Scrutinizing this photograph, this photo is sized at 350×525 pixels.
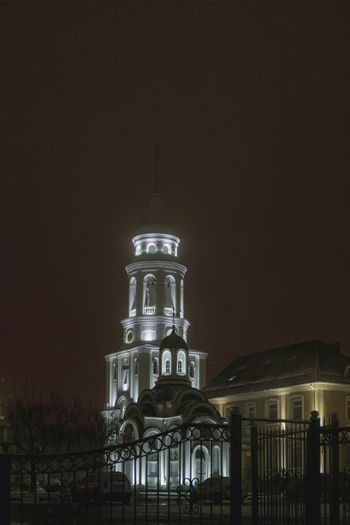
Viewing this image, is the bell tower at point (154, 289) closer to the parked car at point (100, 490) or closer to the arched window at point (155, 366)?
the arched window at point (155, 366)

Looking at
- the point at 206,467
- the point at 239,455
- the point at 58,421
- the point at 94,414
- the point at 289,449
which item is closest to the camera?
the point at 239,455

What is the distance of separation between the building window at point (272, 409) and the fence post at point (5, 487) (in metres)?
54.3

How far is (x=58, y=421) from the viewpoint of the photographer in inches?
2800

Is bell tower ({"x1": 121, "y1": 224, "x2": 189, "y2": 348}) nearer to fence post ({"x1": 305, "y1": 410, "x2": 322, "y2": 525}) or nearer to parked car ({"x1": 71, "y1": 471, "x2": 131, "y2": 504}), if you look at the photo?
parked car ({"x1": 71, "y1": 471, "x2": 131, "y2": 504})

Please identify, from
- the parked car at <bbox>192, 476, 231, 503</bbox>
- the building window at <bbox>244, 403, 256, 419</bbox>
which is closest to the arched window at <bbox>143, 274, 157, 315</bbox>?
the building window at <bbox>244, 403, 256, 419</bbox>

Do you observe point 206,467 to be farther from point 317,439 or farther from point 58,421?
point 317,439

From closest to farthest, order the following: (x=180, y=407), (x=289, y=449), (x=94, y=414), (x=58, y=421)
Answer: (x=289, y=449), (x=180, y=407), (x=58, y=421), (x=94, y=414)

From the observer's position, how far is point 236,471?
532 inches

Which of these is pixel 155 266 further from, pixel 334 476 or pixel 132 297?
pixel 334 476

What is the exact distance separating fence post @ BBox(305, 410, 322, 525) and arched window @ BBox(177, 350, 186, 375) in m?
51.3

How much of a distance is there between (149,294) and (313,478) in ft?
192

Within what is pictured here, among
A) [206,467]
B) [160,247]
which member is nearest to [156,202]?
[160,247]

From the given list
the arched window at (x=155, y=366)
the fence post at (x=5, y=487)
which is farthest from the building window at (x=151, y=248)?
the fence post at (x=5, y=487)

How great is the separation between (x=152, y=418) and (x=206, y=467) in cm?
1009
